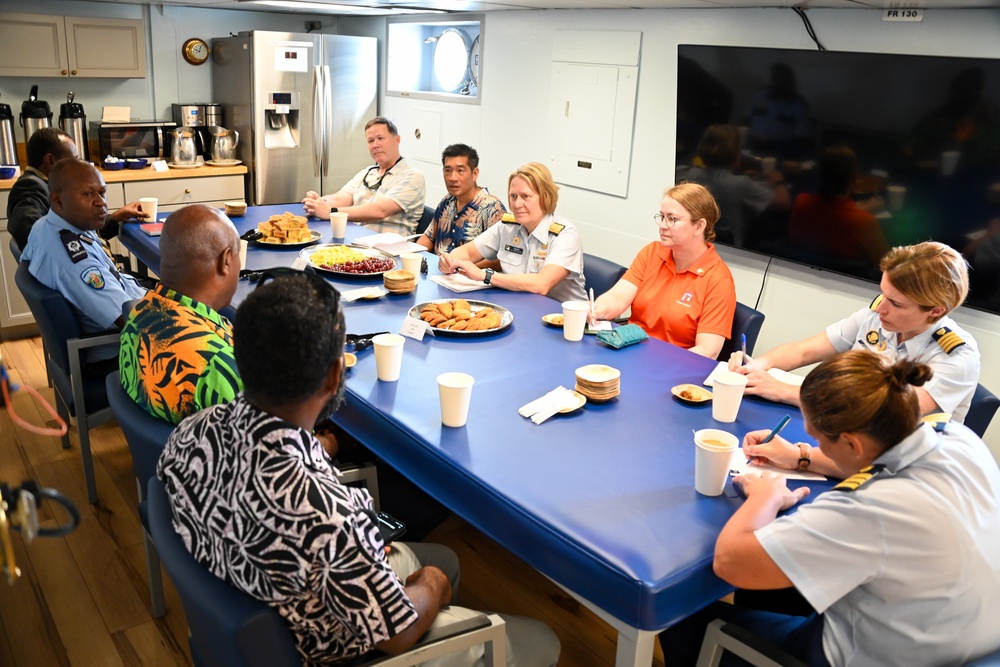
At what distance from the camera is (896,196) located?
3.16m

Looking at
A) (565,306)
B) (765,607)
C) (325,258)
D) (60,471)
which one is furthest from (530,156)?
(765,607)

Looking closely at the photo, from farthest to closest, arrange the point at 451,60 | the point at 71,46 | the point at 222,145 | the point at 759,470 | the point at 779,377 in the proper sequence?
the point at 451,60, the point at 222,145, the point at 71,46, the point at 779,377, the point at 759,470

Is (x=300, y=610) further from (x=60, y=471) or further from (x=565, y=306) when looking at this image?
(x=60, y=471)

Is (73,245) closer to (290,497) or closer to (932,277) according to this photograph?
(290,497)

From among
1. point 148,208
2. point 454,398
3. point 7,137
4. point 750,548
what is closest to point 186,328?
point 454,398

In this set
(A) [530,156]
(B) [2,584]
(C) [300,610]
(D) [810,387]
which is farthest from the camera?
(A) [530,156]

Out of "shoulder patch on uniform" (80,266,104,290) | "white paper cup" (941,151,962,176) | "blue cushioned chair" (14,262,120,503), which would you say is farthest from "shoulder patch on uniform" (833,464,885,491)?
"shoulder patch on uniform" (80,266,104,290)

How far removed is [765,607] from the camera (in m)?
1.91

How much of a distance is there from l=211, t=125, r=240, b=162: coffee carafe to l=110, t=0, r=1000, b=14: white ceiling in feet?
2.80

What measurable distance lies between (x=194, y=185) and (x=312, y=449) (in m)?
4.53

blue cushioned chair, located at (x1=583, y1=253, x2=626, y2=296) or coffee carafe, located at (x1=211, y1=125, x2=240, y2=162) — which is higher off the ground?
coffee carafe, located at (x1=211, y1=125, x2=240, y2=162)

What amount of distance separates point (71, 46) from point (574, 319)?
4273 millimetres

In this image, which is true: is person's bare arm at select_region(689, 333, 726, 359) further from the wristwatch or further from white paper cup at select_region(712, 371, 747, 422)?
the wristwatch

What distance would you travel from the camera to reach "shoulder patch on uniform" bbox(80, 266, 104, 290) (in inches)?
111
